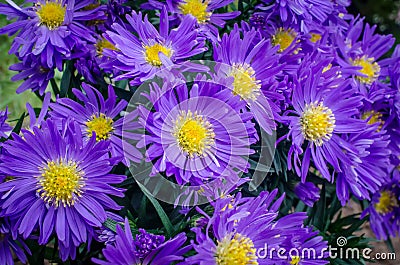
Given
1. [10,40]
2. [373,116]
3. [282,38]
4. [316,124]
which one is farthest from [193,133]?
[10,40]

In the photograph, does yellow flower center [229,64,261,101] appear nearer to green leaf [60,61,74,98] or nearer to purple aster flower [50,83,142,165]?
purple aster flower [50,83,142,165]

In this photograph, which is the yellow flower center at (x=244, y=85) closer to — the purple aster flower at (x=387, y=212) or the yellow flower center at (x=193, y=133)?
the yellow flower center at (x=193, y=133)

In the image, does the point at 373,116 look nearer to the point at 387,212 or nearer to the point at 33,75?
the point at 387,212

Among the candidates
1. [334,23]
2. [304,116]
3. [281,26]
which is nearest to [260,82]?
[304,116]

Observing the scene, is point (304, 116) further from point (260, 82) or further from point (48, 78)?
point (48, 78)

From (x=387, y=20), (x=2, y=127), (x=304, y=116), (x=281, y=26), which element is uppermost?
(x=387, y=20)
